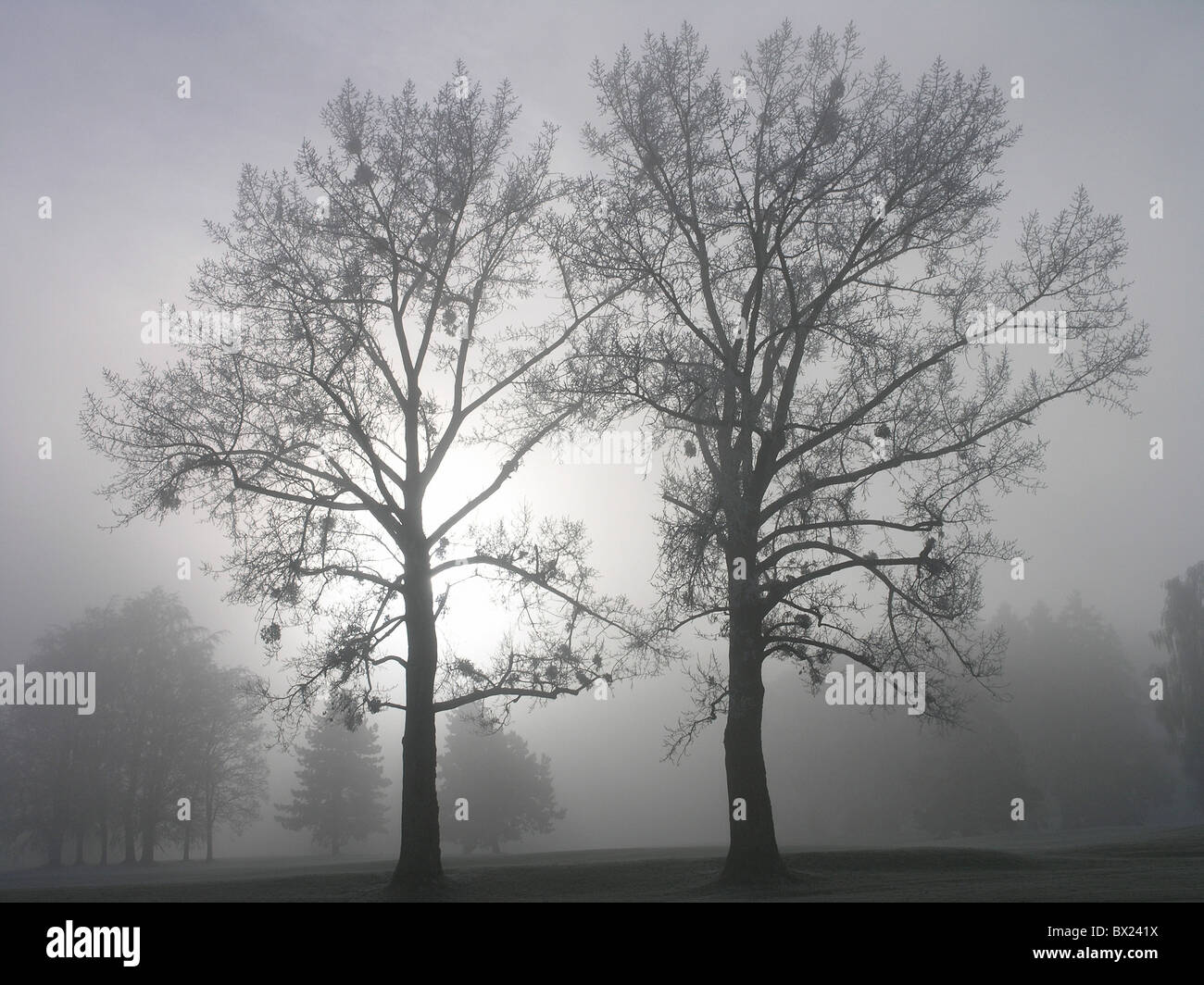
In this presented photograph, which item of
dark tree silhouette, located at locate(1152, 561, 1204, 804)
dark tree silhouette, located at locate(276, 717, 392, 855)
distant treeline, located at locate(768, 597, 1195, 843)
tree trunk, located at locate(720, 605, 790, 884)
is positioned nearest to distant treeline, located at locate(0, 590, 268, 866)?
dark tree silhouette, located at locate(276, 717, 392, 855)

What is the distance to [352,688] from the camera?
1792 centimetres

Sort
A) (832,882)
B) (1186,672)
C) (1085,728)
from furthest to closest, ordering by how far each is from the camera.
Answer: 1. (1085,728)
2. (1186,672)
3. (832,882)

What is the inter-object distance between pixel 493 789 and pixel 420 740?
4284 centimetres

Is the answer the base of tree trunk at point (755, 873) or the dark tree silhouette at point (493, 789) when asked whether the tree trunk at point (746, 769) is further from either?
the dark tree silhouette at point (493, 789)

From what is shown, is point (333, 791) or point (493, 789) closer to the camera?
point (493, 789)

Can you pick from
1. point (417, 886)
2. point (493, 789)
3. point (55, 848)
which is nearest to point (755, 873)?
point (417, 886)

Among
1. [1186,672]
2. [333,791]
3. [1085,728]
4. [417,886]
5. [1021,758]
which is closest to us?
[417,886]

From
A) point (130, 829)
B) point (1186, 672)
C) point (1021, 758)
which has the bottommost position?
point (130, 829)

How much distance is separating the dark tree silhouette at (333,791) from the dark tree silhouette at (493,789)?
5372 mm

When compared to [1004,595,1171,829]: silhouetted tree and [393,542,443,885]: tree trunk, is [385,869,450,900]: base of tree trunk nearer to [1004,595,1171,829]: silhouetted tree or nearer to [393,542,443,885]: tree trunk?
[393,542,443,885]: tree trunk

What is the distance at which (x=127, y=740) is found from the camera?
4678cm

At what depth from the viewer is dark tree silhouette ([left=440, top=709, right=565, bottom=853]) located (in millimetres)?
57656

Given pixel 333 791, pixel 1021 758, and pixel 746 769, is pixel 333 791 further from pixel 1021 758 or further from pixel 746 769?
→ pixel 746 769
